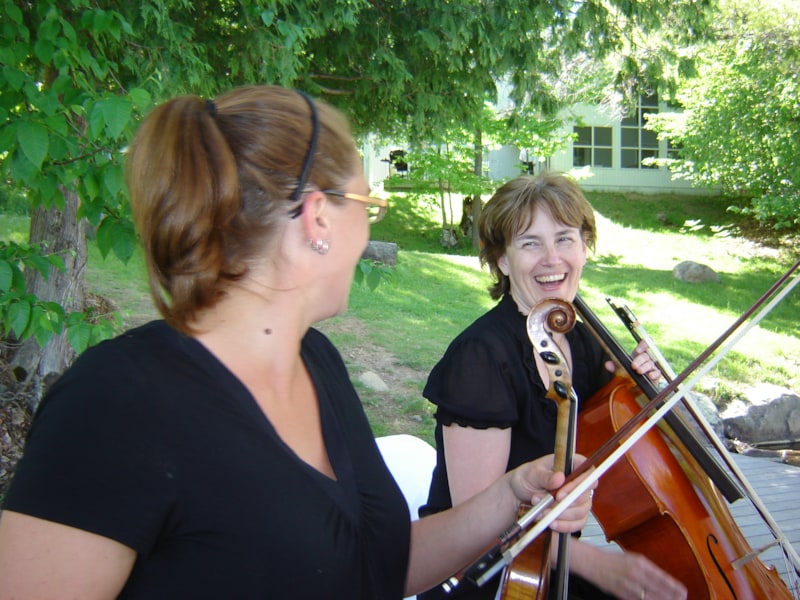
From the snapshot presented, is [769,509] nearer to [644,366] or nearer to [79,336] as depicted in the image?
[644,366]

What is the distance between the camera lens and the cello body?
206cm

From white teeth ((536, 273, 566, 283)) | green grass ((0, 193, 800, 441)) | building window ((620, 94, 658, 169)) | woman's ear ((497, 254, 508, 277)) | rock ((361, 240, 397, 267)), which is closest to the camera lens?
white teeth ((536, 273, 566, 283))

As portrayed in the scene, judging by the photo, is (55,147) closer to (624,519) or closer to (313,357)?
(313,357)

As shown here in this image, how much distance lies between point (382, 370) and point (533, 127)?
853 centimetres

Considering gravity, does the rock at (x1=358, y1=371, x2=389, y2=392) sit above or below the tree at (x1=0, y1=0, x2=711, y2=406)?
below

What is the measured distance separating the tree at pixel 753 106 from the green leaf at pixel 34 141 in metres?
12.0

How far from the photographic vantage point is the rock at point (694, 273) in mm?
12512

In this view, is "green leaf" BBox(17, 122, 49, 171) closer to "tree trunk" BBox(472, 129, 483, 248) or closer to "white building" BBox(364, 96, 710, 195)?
"tree trunk" BBox(472, 129, 483, 248)

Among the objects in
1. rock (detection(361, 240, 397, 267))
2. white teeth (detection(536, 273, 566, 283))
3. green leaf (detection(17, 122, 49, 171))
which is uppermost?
green leaf (detection(17, 122, 49, 171))

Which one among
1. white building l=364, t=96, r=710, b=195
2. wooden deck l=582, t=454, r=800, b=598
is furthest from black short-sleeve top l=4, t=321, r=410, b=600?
white building l=364, t=96, r=710, b=195

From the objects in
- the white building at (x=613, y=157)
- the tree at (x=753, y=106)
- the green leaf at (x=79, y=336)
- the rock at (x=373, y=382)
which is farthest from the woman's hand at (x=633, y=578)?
the white building at (x=613, y=157)

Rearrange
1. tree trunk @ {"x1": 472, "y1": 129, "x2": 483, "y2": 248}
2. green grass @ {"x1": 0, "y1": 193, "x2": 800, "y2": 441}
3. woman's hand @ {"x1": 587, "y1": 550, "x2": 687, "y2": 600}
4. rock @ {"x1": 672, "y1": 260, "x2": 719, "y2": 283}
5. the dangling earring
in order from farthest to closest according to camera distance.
Result: tree trunk @ {"x1": 472, "y1": 129, "x2": 483, "y2": 248}
rock @ {"x1": 672, "y1": 260, "x2": 719, "y2": 283}
green grass @ {"x1": 0, "y1": 193, "x2": 800, "y2": 441}
woman's hand @ {"x1": 587, "y1": 550, "x2": 687, "y2": 600}
the dangling earring

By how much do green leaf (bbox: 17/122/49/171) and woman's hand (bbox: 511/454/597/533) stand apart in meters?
1.45

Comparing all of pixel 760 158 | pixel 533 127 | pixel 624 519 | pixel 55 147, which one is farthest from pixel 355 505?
pixel 760 158
